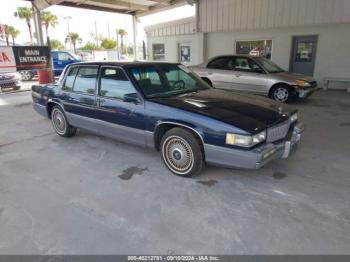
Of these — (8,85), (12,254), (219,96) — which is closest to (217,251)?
(12,254)

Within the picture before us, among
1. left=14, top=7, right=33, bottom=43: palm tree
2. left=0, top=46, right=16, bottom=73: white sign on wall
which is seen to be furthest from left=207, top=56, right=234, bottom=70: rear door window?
left=14, top=7, right=33, bottom=43: palm tree

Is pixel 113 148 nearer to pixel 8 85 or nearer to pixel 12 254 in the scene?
pixel 12 254

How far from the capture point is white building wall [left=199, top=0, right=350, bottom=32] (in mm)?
9680

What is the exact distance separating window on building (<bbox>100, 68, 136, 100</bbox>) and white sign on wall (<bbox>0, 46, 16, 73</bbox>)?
805cm

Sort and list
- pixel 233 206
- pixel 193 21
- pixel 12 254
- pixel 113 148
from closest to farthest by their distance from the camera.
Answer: pixel 12 254, pixel 233 206, pixel 113 148, pixel 193 21

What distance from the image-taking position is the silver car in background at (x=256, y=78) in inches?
297

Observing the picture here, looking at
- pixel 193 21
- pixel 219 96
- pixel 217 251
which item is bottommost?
pixel 217 251

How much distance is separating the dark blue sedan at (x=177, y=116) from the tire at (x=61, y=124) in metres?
0.27

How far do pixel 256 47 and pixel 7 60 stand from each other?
1038cm

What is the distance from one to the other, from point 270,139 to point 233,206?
0.90 metres

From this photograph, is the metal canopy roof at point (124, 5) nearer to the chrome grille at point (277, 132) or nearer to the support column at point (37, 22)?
the support column at point (37, 22)

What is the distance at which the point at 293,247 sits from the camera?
2.18 meters

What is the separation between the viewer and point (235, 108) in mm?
3262

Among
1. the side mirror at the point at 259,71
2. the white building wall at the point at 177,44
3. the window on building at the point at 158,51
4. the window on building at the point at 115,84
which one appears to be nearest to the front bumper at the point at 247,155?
the window on building at the point at 115,84
